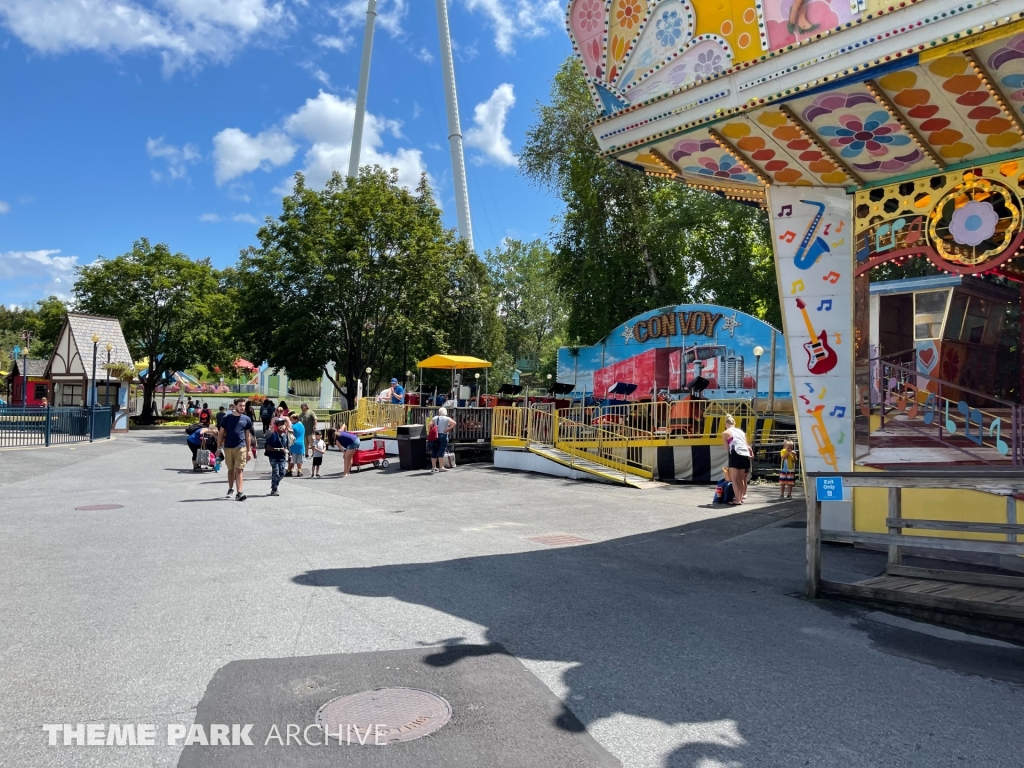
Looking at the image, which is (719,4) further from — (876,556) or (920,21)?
(876,556)

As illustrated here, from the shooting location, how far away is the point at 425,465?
19.5 metres

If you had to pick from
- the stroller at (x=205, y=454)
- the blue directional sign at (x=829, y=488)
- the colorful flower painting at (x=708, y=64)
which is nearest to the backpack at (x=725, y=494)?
the blue directional sign at (x=829, y=488)

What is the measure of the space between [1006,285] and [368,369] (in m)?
28.5

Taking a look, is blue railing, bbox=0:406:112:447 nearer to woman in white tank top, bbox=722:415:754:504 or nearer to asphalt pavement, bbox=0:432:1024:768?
asphalt pavement, bbox=0:432:1024:768

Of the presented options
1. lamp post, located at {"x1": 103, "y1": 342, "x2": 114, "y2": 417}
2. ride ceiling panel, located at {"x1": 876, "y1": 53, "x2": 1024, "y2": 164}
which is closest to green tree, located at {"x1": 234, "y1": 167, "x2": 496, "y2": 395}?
lamp post, located at {"x1": 103, "y1": 342, "x2": 114, "y2": 417}

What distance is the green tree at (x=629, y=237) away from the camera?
3244cm

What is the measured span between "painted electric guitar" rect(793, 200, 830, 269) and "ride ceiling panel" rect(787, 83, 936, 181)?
769mm

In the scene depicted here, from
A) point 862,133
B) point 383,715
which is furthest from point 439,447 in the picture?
point 383,715

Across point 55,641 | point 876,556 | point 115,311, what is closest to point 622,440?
point 876,556

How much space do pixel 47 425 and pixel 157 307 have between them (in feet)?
79.6

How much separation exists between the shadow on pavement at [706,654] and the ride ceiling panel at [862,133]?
5006mm

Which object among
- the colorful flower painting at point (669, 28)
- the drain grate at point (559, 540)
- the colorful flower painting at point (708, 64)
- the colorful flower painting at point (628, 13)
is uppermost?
the colorful flower painting at point (628, 13)

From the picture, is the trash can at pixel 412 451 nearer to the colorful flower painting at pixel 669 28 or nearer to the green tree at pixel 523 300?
the colorful flower painting at pixel 669 28

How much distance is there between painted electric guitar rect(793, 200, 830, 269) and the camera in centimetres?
1016
